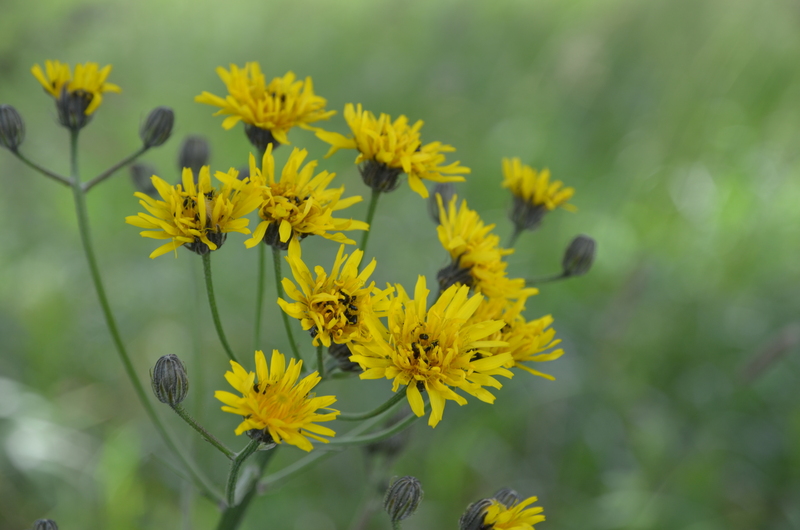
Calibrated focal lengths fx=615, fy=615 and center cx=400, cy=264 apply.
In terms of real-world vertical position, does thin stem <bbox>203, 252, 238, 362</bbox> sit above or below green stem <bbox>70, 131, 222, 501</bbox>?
above

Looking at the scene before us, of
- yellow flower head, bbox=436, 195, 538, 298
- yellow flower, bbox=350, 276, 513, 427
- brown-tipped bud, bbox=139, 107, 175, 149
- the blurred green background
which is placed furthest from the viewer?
the blurred green background

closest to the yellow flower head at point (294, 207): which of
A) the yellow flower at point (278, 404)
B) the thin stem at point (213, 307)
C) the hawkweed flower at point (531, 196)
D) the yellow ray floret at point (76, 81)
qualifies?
the thin stem at point (213, 307)

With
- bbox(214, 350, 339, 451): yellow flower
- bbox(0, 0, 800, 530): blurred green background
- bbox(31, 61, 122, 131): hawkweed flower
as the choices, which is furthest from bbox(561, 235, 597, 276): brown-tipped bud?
bbox(31, 61, 122, 131): hawkweed flower

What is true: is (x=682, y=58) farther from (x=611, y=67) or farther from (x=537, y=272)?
(x=537, y=272)

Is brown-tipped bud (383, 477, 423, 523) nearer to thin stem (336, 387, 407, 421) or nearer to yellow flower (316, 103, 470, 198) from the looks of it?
thin stem (336, 387, 407, 421)

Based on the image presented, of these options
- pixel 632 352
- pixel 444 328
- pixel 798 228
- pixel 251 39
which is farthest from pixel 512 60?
pixel 444 328

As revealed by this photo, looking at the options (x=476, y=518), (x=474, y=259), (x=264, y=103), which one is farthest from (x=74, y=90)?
(x=476, y=518)

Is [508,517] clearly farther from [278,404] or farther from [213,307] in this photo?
[213,307]
